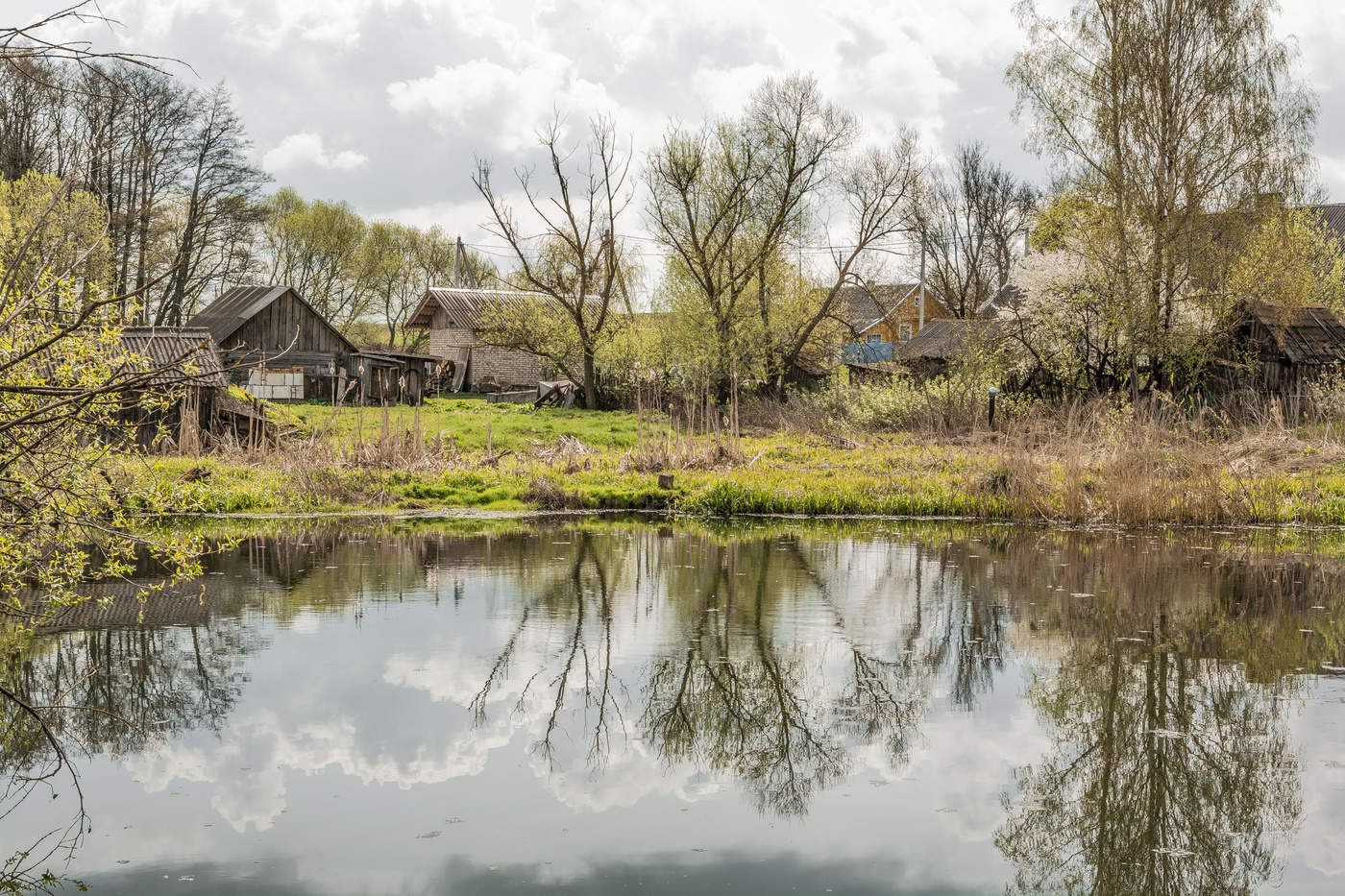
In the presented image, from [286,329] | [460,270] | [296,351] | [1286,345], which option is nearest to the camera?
[1286,345]

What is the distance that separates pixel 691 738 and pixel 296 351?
40015mm

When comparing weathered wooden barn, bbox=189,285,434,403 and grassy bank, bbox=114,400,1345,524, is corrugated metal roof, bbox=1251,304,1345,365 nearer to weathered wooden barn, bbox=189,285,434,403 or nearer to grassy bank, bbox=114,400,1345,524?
grassy bank, bbox=114,400,1345,524

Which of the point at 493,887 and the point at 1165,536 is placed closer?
the point at 493,887

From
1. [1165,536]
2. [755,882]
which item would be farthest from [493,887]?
[1165,536]

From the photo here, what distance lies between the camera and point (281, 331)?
1766 inches

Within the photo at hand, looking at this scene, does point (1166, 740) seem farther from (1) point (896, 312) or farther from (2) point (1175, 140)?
(1) point (896, 312)

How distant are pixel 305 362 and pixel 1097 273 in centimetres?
2851

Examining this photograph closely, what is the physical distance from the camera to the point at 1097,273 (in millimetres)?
27469

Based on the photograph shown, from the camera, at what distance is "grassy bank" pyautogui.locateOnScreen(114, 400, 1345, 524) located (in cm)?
1686

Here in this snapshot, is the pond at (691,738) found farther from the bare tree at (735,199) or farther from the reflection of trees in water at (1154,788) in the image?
the bare tree at (735,199)

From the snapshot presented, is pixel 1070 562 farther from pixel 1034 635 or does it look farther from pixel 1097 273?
pixel 1097 273

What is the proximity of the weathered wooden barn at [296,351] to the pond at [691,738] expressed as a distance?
31.2 m

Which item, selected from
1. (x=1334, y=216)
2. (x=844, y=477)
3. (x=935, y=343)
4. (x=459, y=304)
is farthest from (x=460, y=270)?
(x=844, y=477)

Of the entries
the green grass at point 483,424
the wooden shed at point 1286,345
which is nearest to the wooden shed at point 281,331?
the green grass at point 483,424
